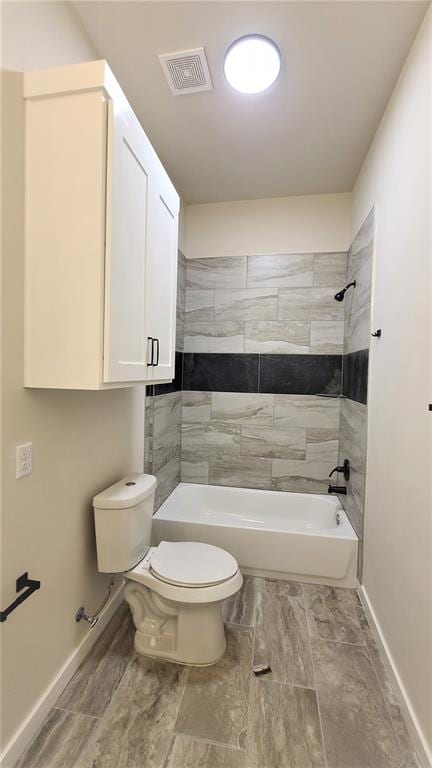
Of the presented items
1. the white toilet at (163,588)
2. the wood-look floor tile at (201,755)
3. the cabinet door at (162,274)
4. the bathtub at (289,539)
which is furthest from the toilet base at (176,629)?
the cabinet door at (162,274)

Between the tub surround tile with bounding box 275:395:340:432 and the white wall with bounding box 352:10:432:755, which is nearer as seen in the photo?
the white wall with bounding box 352:10:432:755

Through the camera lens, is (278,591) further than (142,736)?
Yes

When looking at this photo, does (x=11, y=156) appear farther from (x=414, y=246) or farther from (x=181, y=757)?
(x=181, y=757)

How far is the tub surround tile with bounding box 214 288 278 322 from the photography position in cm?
277

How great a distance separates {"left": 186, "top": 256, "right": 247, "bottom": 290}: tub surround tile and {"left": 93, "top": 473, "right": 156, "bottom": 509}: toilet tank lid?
173 centimetres

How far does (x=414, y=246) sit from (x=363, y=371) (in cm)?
86

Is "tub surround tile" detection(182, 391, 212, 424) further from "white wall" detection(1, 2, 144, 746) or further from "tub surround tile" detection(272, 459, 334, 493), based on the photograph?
"white wall" detection(1, 2, 144, 746)

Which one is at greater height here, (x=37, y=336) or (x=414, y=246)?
(x=414, y=246)

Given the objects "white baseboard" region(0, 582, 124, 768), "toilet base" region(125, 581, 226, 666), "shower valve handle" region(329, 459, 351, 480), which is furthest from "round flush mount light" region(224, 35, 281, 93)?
"white baseboard" region(0, 582, 124, 768)

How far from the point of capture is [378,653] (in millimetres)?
1602

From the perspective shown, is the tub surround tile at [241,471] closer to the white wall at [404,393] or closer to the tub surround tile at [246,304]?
the white wall at [404,393]

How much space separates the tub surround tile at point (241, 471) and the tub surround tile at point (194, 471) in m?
0.05

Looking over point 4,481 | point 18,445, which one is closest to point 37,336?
point 18,445

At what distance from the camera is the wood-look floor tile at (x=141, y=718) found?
1132 mm
